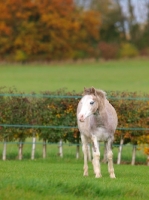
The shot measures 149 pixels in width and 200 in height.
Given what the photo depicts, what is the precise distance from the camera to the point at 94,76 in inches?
2672

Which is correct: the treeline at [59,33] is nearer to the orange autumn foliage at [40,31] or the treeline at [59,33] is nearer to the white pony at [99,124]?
the orange autumn foliage at [40,31]

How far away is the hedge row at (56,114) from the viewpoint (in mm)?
20922

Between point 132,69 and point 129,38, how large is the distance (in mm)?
23637

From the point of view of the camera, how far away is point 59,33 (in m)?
92.6

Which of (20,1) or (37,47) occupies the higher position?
(20,1)

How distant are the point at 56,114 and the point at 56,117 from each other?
104 millimetres

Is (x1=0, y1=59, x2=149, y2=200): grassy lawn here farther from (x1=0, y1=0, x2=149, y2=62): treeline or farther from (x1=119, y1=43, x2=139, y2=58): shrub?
(x1=119, y1=43, x2=139, y2=58): shrub

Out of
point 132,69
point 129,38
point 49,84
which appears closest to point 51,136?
point 49,84

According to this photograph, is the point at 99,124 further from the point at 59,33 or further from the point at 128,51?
the point at 59,33

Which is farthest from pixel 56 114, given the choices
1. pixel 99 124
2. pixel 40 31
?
pixel 40 31

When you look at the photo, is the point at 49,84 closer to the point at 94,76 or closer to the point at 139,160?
the point at 94,76

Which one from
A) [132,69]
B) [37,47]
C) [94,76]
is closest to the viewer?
[94,76]

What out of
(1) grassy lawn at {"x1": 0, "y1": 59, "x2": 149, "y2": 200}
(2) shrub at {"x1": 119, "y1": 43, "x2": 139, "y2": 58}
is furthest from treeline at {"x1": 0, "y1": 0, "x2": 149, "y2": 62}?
(1) grassy lawn at {"x1": 0, "y1": 59, "x2": 149, "y2": 200}

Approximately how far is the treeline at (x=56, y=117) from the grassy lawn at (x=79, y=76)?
2910 centimetres
